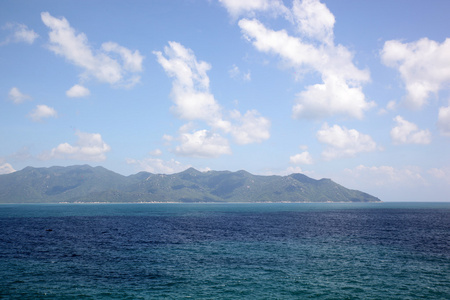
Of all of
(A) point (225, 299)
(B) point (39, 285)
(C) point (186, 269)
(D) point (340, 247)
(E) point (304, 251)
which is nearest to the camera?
(A) point (225, 299)

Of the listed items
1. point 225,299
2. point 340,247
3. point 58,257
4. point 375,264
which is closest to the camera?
point 225,299

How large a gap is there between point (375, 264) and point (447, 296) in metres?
21.0

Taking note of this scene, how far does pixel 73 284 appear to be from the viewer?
5525 cm

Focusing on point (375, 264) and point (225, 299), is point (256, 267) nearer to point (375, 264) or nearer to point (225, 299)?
point (225, 299)

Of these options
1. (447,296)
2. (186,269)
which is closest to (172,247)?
(186,269)

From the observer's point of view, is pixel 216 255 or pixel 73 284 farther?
pixel 216 255

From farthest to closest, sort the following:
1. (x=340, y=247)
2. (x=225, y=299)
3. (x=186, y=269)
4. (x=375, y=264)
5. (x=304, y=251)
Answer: (x=340, y=247)
(x=304, y=251)
(x=375, y=264)
(x=186, y=269)
(x=225, y=299)

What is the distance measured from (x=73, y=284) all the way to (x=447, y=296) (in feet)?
216

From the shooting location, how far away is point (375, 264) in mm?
70250

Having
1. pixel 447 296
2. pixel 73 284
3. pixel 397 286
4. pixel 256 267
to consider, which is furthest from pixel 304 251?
pixel 73 284

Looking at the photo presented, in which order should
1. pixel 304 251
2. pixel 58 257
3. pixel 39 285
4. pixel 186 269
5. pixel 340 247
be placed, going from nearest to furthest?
pixel 39 285
pixel 186 269
pixel 58 257
pixel 304 251
pixel 340 247

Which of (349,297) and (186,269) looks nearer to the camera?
(349,297)

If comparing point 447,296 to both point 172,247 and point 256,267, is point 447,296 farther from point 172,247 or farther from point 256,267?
point 172,247

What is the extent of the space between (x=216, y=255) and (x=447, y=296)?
50.4 m
